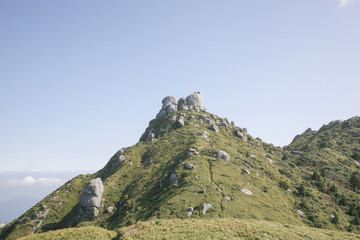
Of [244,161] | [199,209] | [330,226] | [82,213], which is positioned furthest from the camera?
[244,161]

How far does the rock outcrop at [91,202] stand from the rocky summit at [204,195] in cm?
33

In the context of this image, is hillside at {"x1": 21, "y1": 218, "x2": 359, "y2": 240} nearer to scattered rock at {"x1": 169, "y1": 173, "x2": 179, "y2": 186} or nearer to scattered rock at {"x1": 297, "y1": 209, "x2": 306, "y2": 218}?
scattered rock at {"x1": 297, "y1": 209, "x2": 306, "y2": 218}

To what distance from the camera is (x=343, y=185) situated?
82625 mm

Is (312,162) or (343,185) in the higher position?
(312,162)

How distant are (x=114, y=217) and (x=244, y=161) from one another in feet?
173

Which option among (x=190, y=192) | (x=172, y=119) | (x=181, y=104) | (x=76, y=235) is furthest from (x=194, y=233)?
(x=181, y=104)

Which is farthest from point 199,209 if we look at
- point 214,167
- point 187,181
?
point 214,167

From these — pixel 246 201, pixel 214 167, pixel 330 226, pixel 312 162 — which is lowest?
pixel 330 226

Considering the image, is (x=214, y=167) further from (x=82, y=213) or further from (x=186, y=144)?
(x=82, y=213)

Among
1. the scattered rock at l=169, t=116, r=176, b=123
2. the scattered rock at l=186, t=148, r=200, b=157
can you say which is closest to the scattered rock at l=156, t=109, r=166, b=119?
the scattered rock at l=169, t=116, r=176, b=123

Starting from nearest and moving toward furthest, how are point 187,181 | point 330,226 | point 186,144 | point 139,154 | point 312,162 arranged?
point 330,226 → point 187,181 → point 186,144 → point 139,154 → point 312,162

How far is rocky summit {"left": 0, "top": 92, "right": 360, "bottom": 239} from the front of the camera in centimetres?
4006

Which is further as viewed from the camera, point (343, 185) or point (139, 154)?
point (139, 154)

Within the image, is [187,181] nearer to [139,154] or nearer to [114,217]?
[114,217]
